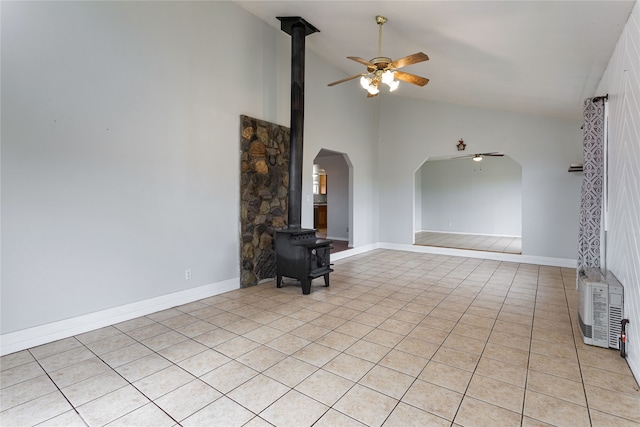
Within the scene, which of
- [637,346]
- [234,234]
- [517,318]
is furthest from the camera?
[234,234]

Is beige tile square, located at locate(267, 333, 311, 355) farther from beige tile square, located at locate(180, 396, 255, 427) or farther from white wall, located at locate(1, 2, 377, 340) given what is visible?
white wall, located at locate(1, 2, 377, 340)

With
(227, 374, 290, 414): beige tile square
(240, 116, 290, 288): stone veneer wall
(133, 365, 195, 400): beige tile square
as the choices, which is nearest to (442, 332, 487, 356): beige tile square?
(227, 374, 290, 414): beige tile square

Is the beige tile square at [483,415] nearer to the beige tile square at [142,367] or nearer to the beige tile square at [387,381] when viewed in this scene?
the beige tile square at [387,381]

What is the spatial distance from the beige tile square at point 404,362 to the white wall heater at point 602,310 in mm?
1493

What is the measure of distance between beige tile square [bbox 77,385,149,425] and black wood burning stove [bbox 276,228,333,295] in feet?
7.64

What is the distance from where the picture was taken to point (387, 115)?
7.52 metres

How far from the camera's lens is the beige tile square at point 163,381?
2016 millimetres

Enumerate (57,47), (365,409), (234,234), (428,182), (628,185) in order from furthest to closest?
(428,182), (234,234), (57,47), (628,185), (365,409)

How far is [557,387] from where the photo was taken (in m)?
2.06

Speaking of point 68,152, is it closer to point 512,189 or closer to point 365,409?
point 365,409

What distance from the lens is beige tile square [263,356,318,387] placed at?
215cm

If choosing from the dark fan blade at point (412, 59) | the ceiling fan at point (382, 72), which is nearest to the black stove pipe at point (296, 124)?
the ceiling fan at point (382, 72)

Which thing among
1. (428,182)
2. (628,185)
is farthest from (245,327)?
(428,182)

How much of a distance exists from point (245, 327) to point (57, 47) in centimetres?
304
